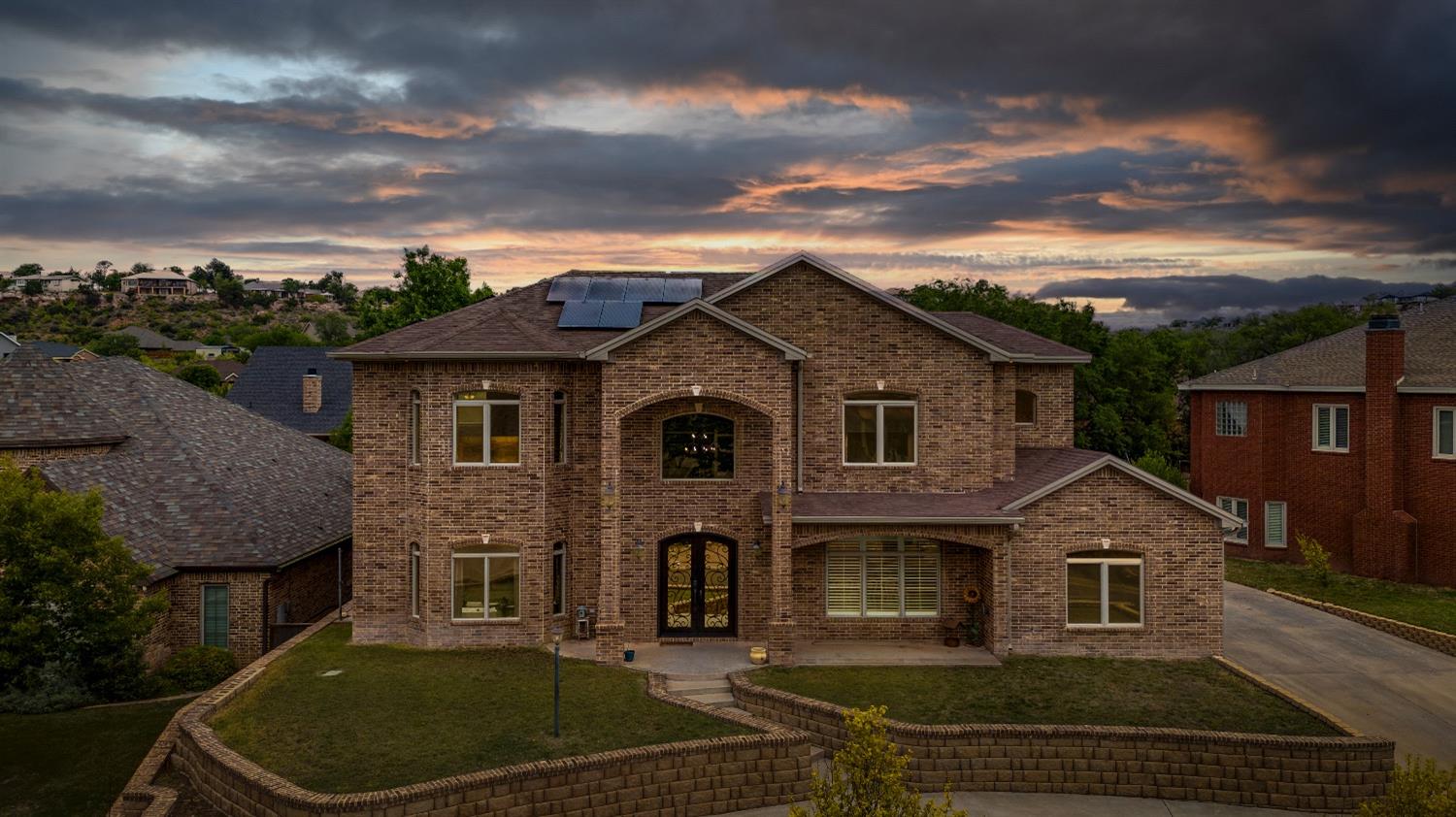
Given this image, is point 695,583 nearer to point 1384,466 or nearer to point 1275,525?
point 1384,466

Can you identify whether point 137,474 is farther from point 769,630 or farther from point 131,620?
point 769,630

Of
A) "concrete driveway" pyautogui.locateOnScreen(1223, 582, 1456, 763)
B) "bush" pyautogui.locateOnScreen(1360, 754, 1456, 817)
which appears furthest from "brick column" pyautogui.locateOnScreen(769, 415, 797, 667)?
"bush" pyautogui.locateOnScreen(1360, 754, 1456, 817)

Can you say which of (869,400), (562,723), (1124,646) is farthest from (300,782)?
(1124,646)

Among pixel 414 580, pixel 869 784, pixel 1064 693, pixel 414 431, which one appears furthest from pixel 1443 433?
pixel 414 580

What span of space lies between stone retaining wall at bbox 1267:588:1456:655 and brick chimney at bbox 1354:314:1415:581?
448 cm

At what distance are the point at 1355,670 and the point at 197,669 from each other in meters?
23.0

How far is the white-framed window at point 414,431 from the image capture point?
723 inches

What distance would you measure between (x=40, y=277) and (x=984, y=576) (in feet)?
694

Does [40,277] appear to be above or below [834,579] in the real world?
above

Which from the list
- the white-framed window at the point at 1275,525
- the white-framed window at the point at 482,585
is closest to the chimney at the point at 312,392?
the white-framed window at the point at 482,585

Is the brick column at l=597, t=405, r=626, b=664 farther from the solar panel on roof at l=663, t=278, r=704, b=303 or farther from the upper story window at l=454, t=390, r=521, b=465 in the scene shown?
the solar panel on roof at l=663, t=278, r=704, b=303

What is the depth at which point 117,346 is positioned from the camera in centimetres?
8688

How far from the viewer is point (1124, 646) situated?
17.5m

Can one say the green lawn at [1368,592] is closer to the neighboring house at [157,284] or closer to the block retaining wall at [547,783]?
the block retaining wall at [547,783]
